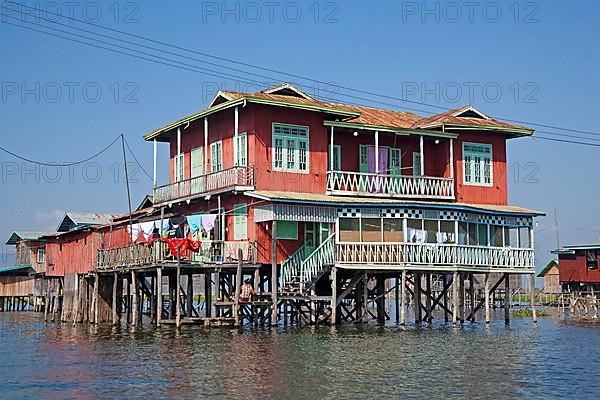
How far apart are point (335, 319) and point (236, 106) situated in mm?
9250

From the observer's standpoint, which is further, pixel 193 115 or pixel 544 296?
pixel 544 296

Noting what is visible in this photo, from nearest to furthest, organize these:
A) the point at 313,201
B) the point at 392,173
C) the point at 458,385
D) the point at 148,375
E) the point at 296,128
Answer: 1. the point at 458,385
2. the point at 148,375
3. the point at 313,201
4. the point at 296,128
5. the point at 392,173

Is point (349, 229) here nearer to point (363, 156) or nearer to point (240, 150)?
point (363, 156)

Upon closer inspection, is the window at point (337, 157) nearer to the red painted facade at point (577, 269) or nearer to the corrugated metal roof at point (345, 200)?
the corrugated metal roof at point (345, 200)

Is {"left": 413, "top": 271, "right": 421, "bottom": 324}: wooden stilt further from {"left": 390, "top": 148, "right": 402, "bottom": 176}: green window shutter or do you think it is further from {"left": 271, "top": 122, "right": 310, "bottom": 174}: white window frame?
{"left": 271, "top": 122, "right": 310, "bottom": 174}: white window frame

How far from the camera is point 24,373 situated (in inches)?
923

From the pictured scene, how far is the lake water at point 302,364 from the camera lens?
20156 mm

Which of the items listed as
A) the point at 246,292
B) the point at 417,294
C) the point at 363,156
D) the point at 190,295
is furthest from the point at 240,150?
the point at 417,294

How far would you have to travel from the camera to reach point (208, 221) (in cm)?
3500

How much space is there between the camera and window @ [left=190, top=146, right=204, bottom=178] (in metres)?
39.7

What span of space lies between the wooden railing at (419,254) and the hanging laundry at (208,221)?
4921mm

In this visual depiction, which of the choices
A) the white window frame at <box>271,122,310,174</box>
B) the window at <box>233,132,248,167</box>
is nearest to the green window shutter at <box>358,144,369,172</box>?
the white window frame at <box>271,122,310,174</box>

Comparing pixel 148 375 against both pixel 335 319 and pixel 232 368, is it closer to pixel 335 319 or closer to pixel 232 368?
pixel 232 368

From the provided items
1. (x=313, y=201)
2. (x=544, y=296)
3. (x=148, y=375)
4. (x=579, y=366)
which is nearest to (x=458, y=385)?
(x=579, y=366)
